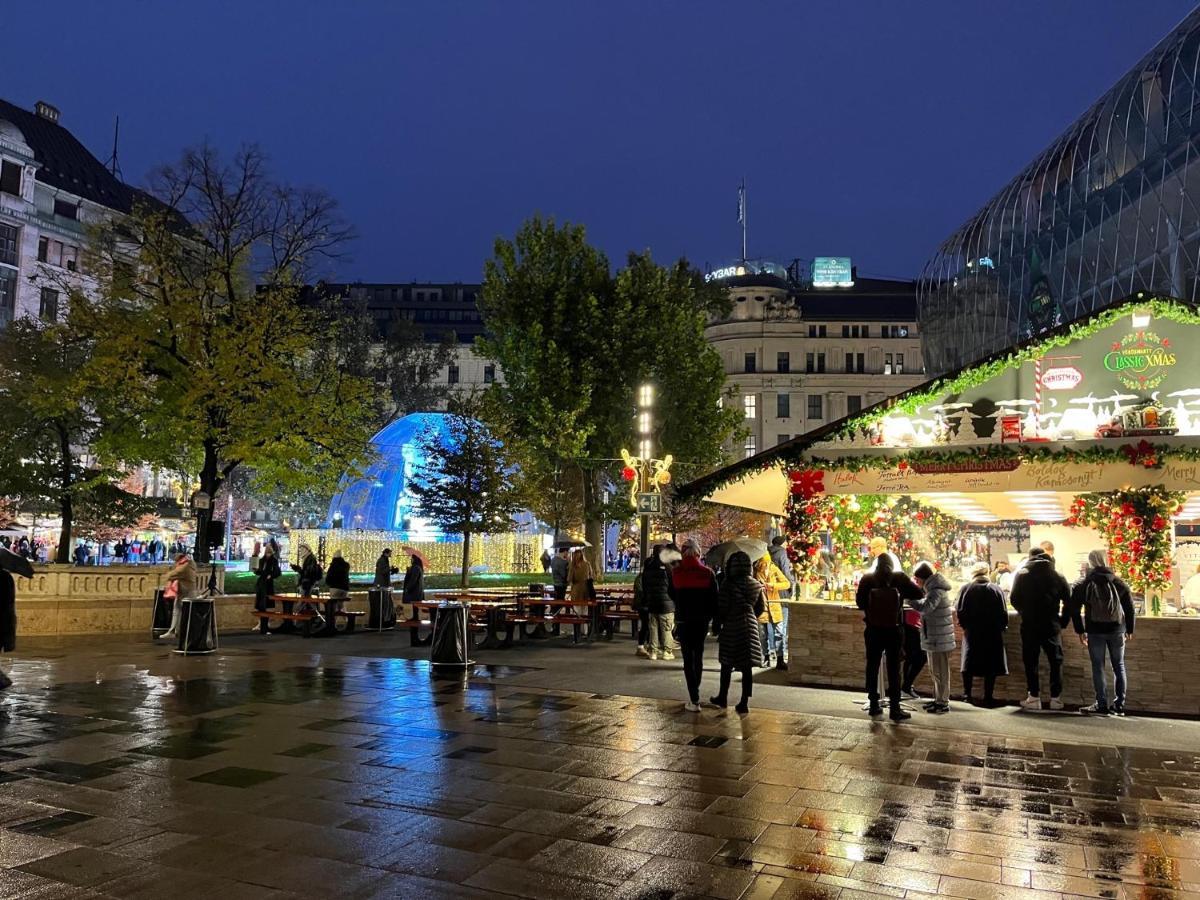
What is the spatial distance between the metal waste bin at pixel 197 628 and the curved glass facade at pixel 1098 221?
17.7m

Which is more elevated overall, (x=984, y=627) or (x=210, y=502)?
(x=210, y=502)

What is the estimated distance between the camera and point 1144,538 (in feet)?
40.3

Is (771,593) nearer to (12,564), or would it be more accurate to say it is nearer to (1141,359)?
(1141,359)

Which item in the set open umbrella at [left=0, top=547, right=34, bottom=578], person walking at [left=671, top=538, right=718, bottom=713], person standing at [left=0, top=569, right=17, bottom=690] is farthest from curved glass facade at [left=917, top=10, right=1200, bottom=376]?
person standing at [left=0, top=569, right=17, bottom=690]

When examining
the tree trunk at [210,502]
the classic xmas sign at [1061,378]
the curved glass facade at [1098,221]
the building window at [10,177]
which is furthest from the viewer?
the building window at [10,177]

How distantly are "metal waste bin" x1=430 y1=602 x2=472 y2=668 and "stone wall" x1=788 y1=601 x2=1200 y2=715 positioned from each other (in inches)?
184

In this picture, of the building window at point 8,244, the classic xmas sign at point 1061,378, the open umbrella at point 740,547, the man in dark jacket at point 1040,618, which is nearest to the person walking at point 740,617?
the man in dark jacket at point 1040,618

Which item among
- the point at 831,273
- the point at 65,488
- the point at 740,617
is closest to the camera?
the point at 740,617

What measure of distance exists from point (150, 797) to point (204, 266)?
22081mm

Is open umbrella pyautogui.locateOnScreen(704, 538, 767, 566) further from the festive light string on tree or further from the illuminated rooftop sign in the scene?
the illuminated rooftop sign

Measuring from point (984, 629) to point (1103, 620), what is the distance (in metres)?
1.26

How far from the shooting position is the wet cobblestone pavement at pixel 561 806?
5.20m

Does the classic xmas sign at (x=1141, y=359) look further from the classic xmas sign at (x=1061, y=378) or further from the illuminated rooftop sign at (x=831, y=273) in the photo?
the illuminated rooftop sign at (x=831, y=273)

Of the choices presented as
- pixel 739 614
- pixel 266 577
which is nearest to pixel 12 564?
pixel 739 614
